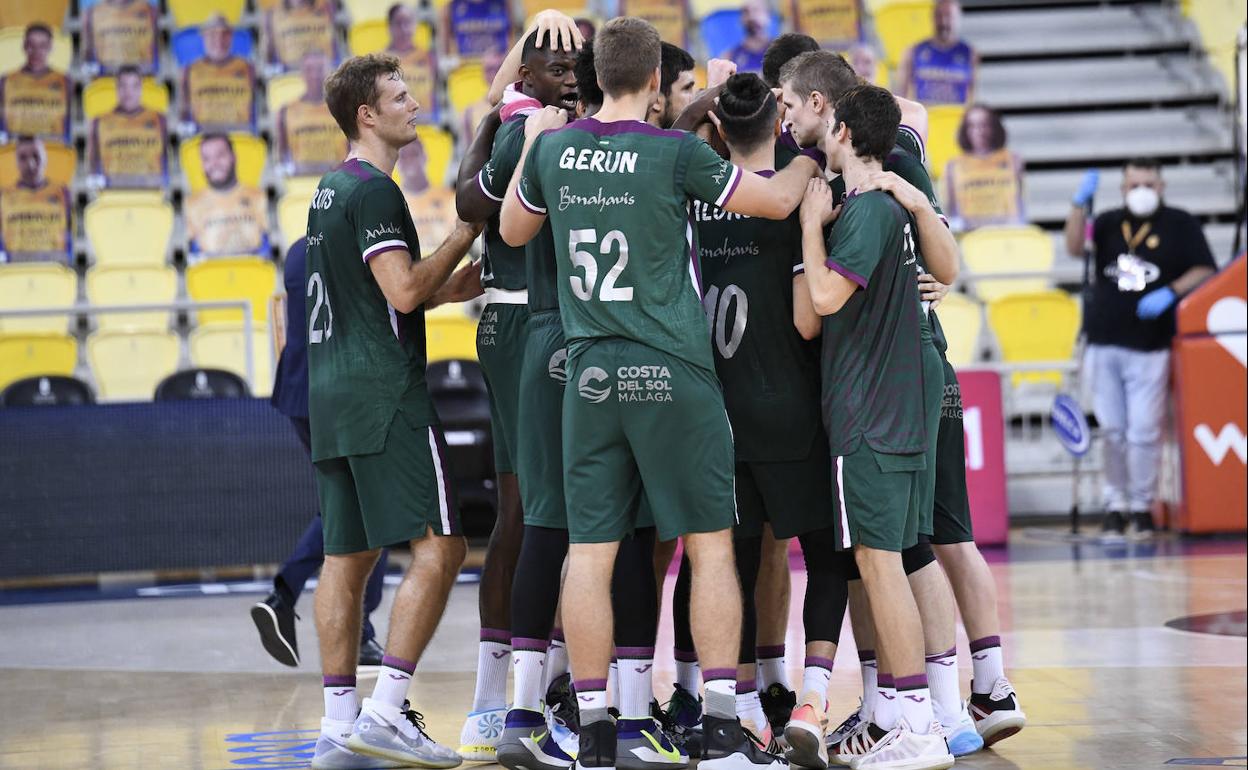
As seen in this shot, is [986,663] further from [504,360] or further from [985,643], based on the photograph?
[504,360]

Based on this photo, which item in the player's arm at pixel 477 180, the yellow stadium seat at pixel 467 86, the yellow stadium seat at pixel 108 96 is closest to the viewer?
the player's arm at pixel 477 180

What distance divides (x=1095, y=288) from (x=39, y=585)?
7138 mm

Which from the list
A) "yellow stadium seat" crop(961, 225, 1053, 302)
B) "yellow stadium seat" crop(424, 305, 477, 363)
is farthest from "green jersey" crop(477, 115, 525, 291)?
"yellow stadium seat" crop(961, 225, 1053, 302)

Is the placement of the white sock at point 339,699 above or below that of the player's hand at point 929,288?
below

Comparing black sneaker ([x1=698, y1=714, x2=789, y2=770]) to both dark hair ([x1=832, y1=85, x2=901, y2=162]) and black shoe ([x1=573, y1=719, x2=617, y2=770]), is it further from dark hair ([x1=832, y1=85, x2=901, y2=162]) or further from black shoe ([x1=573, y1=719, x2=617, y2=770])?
dark hair ([x1=832, y1=85, x2=901, y2=162])

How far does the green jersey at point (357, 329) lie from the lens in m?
5.09

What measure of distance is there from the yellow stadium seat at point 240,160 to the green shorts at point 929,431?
32.9 ft

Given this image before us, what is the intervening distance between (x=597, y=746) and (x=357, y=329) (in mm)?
1528

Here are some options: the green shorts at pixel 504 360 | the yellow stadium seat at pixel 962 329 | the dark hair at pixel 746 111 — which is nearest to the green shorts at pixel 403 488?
the green shorts at pixel 504 360

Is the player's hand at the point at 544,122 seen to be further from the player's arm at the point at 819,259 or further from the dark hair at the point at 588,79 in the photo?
the player's arm at the point at 819,259

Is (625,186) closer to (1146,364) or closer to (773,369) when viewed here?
(773,369)

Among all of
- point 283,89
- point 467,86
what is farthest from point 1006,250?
point 283,89

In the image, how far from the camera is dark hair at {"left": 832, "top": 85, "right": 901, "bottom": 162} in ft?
15.7

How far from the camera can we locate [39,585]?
10297 mm
